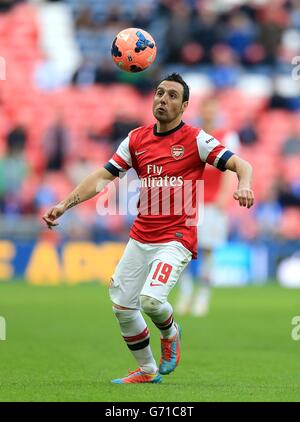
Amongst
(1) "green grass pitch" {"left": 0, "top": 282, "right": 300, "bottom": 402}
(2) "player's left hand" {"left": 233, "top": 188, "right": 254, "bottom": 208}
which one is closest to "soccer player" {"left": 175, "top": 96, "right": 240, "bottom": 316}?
(1) "green grass pitch" {"left": 0, "top": 282, "right": 300, "bottom": 402}

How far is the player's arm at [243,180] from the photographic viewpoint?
7.21m

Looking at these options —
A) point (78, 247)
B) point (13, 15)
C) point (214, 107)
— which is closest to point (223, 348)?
point (214, 107)

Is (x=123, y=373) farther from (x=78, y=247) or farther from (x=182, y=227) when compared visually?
(x=78, y=247)

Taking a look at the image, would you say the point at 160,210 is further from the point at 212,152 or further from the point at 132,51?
the point at 132,51

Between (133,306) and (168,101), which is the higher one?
(168,101)

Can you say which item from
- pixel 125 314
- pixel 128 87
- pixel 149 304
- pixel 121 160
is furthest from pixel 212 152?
pixel 128 87

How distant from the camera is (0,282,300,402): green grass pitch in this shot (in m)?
7.40

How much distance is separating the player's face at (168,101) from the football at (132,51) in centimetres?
47

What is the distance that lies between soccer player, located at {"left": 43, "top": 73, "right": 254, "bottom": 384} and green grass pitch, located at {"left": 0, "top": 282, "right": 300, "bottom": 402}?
379mm

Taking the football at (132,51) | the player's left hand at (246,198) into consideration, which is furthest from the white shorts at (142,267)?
the football at (132,51)

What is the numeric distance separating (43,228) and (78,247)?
76 cm

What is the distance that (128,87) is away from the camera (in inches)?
971

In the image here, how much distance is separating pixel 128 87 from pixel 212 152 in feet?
55.4

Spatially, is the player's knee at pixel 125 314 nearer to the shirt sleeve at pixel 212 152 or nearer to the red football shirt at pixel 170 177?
the red football shirt at pixel 170 177
